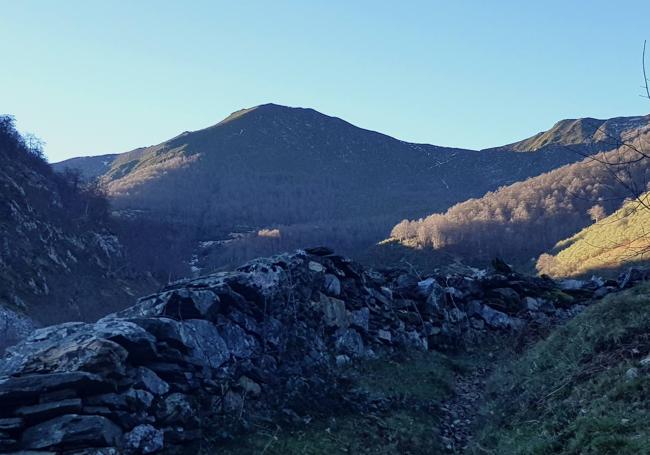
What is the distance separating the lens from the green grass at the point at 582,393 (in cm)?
749

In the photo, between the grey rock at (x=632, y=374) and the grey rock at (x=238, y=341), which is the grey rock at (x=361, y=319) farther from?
the grey rock at (x=632, y=374)

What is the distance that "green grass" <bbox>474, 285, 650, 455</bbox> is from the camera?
7492mm

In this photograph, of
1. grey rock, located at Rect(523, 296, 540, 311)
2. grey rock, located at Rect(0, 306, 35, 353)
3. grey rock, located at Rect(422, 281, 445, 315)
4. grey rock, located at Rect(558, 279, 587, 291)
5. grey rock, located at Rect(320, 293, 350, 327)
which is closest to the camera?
grey rock, located at Rect(320, 293, 350, 327)

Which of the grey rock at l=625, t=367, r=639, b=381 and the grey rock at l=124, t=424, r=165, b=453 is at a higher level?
the grey rock at l=625, t=367, r=639, b=381

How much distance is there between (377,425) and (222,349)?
3608mm

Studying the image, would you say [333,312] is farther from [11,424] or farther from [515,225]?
[515,225]

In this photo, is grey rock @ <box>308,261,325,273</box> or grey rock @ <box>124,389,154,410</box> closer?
grey rock @ <box>124,389,154,410</box>

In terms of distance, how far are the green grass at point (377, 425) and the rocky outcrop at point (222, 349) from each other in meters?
0.45

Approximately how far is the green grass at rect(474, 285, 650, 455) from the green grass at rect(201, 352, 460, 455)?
1260 millimetres

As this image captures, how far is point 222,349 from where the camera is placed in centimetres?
1181

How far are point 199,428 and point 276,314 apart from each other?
4.51 m

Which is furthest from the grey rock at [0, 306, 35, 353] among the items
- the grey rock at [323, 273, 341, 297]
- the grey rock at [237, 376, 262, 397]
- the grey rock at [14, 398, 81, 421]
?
the grey rock at [14, 398, 81, 421]

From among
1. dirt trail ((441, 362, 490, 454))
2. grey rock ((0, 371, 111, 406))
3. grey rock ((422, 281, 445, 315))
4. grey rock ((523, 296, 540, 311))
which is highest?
grey rock ((0, 371, 111, 406))

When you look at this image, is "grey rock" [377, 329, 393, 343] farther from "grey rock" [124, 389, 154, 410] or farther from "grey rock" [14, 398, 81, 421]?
"grey rock" [14, 398, 81, 421]
